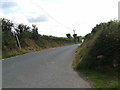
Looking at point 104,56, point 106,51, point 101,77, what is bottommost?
point 101,77

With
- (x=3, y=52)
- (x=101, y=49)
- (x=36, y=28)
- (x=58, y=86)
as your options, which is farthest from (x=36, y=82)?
(x=36, y=28)

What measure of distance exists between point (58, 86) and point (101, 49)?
15.5ft

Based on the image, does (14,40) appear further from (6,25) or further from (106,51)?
(106,51)

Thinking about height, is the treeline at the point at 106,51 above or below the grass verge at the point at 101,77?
above

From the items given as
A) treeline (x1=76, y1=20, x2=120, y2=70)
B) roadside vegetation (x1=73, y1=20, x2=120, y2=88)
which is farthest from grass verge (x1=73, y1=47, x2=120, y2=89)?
treeline (x1=76, y1=20, x2=120, y2=70)

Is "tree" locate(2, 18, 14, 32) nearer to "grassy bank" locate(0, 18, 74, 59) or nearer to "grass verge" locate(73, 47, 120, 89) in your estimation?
"grassy bank" locate(0, 18, 74, 59)

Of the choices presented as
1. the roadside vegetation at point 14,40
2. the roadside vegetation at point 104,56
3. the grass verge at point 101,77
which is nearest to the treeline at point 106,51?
the roadside vegetation at point 104,56

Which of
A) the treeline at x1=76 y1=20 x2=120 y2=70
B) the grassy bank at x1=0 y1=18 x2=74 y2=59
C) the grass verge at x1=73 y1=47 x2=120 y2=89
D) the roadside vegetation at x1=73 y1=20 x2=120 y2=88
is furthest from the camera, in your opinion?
the grassy bank at x1=0 y1=18 x2=74 y2=59

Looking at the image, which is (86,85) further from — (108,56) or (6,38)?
(6,38)

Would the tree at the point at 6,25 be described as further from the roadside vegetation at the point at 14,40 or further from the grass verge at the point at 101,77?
the grass verge at the point at 101,77

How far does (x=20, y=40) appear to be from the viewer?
129 ft

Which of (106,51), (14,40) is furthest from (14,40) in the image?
(106,51)

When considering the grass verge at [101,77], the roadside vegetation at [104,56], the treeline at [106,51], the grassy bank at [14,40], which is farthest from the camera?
the grassy bank at [14,40]

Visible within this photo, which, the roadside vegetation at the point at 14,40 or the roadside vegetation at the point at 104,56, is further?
the roadside vegetation at the point at 14,40
